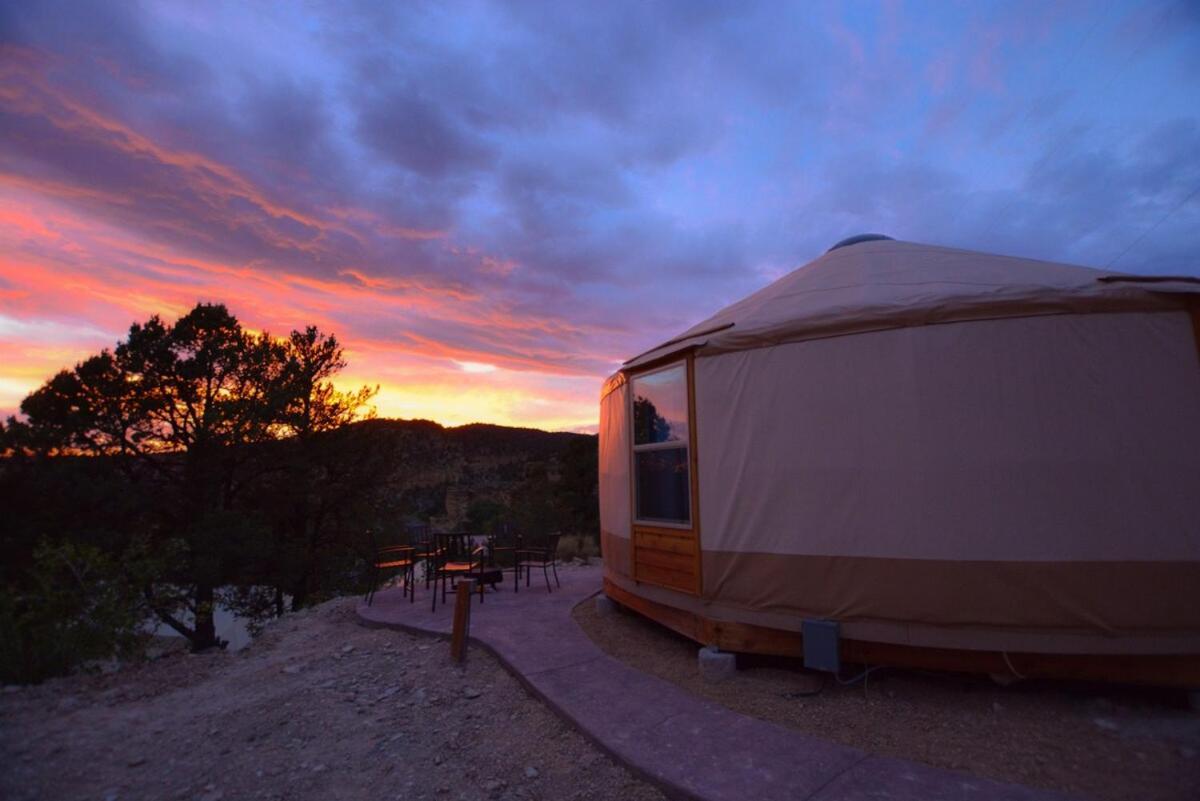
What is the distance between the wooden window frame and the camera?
3943 mm

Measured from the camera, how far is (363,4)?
236 inches

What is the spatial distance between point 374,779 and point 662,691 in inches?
67.6

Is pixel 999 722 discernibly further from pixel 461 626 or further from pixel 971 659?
pixel 461 626

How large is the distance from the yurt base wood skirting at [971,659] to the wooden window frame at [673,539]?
12.0 inches

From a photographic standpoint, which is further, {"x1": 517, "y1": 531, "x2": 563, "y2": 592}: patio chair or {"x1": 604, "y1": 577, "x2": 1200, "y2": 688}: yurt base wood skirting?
{"x1": 517, "y1": 531, "x2": 563, "y2": 592}: patio chair

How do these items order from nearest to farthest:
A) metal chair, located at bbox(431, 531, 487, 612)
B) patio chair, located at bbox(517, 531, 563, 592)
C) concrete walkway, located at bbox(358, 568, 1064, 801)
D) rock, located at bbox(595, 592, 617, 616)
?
concrete walkway, located at bbox(358, 568, 1064, 801), rock, located at bbox(595, 592, 617, 616), metal chair, located at bbox(431, 531, 487, 612), patio chair, located at bbox(517, 531, 563, 592)

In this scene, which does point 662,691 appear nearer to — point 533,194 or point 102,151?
point 533,194

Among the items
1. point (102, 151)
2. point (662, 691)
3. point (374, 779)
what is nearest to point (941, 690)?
point (662, 691)

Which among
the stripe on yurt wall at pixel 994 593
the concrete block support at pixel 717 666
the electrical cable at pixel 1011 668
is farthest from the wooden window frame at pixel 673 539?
the electrical cable at pixel 1011 668

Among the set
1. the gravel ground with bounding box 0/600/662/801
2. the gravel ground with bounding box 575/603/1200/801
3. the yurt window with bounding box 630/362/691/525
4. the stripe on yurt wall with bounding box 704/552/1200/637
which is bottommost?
the gravel ground with bounding box 0/600/662/801

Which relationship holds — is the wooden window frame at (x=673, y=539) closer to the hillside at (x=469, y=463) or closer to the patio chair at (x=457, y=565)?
Answer: the patio chair at (x=457, y=565)

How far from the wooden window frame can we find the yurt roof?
0.84 ft

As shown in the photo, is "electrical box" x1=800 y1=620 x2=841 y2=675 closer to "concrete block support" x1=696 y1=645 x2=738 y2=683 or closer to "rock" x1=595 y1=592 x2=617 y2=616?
"concrete block support" x1=696 y1=645 x2=738 y2=683

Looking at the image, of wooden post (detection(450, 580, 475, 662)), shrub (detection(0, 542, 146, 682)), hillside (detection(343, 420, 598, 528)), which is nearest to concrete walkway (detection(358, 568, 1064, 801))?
wooden post (detection(450, 580, 475, 662))
